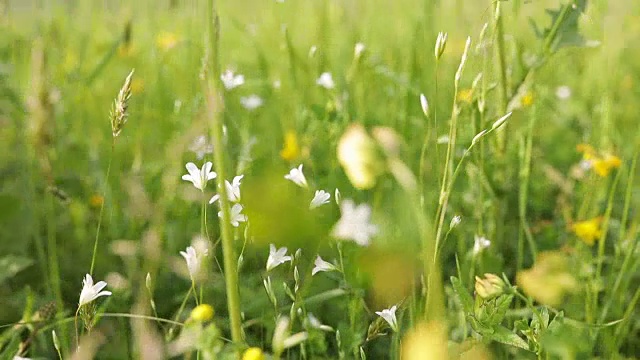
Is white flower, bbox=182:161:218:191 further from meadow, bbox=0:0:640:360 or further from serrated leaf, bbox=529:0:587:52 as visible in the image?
serrated leaf, bbox=529:0:587:52

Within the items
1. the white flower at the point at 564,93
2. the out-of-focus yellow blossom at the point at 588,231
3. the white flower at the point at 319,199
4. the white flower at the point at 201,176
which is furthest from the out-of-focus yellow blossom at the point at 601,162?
the white flower at the point at 201,176

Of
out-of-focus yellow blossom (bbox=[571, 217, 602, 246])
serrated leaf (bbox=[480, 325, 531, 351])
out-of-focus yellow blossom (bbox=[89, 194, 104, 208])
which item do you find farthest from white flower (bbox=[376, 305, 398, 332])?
out-of-focus yellow blossom (bbox=[89, 194, 104, 208])

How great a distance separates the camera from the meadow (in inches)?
29.1

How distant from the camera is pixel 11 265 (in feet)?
3.92

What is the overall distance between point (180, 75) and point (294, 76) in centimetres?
79

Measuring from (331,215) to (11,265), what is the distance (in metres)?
0.57

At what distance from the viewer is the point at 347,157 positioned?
0.53 metres

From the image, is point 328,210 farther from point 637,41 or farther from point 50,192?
point 637,41

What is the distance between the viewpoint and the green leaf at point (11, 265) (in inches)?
46.1

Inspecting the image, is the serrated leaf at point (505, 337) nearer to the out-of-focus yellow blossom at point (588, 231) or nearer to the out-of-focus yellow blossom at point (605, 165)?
the out-of-focus yellow blossom at point (588, 231)

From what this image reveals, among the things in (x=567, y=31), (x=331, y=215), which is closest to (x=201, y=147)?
(x=331, y=215)

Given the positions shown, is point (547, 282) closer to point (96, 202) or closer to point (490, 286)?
point (490, 286)

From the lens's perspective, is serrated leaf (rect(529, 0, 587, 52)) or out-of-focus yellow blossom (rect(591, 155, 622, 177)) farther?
out-of-focus yellow blossom (rect(591, 155, 622, 177))

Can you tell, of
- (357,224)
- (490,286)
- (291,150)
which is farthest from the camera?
(291,150)
